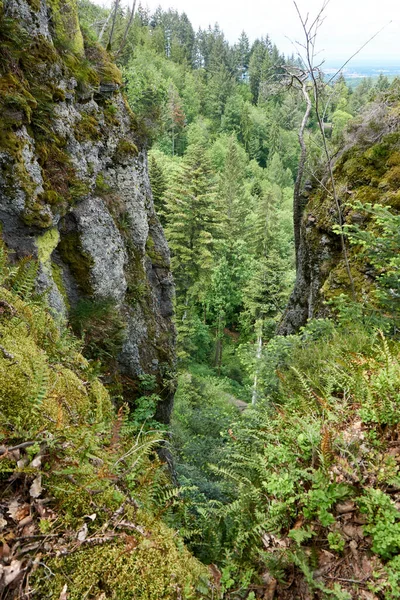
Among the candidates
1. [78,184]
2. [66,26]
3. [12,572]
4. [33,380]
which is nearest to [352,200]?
[78,184]

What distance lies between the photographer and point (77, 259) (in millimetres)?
8258

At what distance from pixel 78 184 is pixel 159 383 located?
5.92m

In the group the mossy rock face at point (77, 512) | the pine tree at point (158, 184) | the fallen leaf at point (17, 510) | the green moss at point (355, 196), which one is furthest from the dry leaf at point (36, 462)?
the pine tree at point (158, 184)

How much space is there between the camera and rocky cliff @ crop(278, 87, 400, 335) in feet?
24.6

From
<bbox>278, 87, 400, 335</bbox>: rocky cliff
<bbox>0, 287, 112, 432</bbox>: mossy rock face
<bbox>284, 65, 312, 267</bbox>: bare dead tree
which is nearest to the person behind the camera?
<bbox>0, 287, 112, 432</bbox>: mossy rock face

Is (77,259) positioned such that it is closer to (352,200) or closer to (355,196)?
(352,200)

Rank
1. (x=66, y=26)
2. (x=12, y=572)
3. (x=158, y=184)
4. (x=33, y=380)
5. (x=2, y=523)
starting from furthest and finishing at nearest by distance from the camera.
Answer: (x=158, y=184)
(x=66, y=26)
(x=33, y=380)
(x=2, y=523)
(x=12, y=572)

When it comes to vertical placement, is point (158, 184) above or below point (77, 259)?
above

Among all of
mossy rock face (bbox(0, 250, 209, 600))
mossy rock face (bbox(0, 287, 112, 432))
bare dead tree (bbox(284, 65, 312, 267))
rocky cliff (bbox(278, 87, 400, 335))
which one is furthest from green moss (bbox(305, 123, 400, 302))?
mossy rock face (bbox(0, 250, 209, 600))

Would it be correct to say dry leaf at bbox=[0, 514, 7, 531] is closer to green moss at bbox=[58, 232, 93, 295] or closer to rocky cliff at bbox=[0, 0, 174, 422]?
rocky cliff at bbox=[0, 0, 174, 422]

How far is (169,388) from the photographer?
10914 millimetres

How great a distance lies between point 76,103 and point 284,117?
70708 millimetres

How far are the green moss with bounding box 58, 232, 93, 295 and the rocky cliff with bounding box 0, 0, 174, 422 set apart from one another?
2cm

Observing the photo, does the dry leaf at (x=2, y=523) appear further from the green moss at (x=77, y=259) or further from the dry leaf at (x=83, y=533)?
the green moss at (x=77, y=259)
